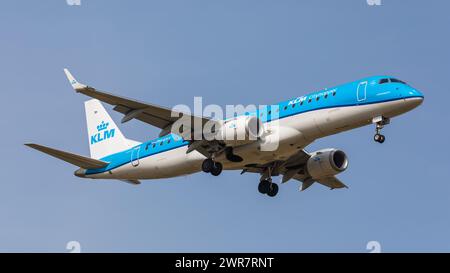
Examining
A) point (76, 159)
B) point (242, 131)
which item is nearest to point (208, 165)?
point (242, 131)

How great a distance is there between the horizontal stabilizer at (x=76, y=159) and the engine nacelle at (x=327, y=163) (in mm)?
11232

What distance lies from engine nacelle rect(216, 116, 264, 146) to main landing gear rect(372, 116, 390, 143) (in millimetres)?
5506

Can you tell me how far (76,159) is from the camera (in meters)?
50.1

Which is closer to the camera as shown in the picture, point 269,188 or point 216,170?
point 216,170

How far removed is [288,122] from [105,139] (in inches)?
531

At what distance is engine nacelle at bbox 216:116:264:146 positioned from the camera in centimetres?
4444

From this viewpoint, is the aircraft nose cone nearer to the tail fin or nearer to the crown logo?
the tail fin

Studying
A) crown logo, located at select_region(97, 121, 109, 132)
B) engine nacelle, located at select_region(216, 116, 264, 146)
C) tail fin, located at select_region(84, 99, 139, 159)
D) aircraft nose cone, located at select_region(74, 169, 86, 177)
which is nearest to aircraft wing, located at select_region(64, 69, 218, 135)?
engine nacelle, located at select_region(216, 116, 264, 146)

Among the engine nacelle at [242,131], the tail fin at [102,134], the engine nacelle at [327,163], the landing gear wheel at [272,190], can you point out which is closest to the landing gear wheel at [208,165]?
the engine nacelle at [242,131]

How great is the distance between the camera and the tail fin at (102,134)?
52469mm

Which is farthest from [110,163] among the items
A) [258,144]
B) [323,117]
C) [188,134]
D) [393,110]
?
[393,110]

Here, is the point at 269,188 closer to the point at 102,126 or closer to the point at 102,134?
the point at 102,134

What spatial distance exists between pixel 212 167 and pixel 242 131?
2.66 m

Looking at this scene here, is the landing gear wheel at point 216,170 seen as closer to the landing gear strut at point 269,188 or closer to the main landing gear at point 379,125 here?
the landing gear strut at point 269,188
